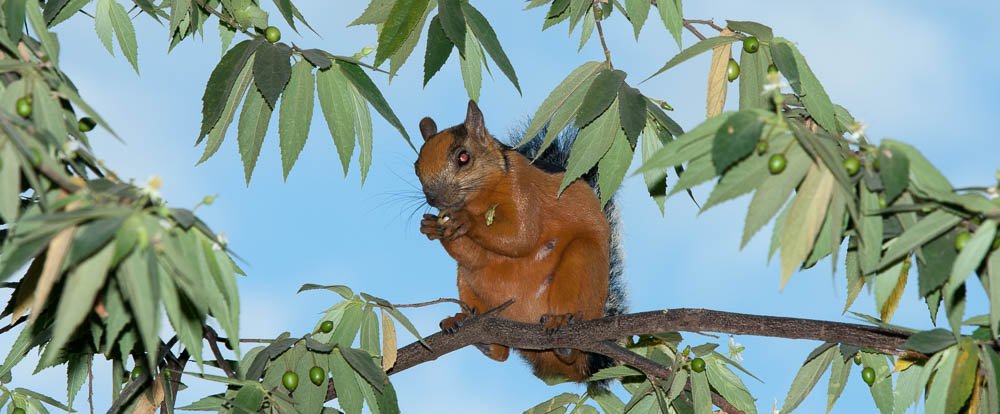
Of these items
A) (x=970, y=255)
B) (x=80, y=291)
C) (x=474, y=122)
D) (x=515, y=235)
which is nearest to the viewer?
(x=80, y=291)

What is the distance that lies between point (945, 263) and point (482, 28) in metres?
1.28

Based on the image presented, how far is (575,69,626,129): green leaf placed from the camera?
2.62 metres

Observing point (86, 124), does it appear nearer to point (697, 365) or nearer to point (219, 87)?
point (219, 87)

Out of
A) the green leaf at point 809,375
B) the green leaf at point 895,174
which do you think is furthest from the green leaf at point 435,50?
the green leaf at point 809,375

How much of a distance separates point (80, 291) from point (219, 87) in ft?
4.09

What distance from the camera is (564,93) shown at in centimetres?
286

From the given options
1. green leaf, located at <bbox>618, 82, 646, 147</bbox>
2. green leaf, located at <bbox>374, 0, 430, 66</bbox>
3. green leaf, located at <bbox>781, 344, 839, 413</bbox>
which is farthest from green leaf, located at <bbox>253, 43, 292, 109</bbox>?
green leaf, located at <bbox>781, 344, 839, 413</bbox>

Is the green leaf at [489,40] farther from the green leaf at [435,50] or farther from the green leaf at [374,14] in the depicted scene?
the green leaf at [374,14]

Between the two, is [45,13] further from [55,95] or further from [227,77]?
[55,95]

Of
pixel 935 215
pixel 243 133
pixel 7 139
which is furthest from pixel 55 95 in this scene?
pixel 935 215

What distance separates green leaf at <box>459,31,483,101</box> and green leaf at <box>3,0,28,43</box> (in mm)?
1354

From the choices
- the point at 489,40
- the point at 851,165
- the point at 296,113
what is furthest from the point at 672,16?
the point at 296,113

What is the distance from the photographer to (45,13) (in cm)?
318

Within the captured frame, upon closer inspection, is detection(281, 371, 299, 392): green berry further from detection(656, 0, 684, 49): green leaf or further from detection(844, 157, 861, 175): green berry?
detection(844, 157, 861, 175): green berry
